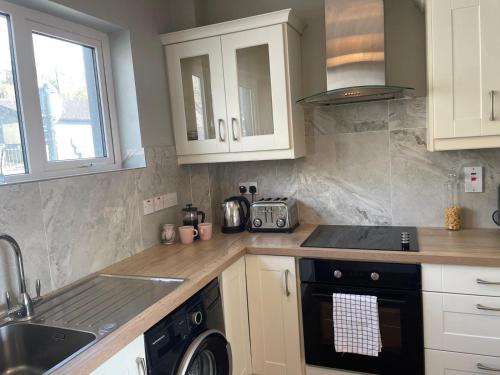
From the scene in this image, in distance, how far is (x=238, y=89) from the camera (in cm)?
220

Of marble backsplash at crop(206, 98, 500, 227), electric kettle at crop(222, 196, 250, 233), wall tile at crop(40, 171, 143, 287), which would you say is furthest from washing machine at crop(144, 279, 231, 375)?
marble backsplash at crop(206, 98, 500, 227)

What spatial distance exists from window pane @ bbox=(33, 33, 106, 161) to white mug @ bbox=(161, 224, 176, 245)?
1.74 ft

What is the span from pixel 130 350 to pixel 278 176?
1.52 meters

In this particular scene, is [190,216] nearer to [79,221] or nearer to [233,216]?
[233,216]

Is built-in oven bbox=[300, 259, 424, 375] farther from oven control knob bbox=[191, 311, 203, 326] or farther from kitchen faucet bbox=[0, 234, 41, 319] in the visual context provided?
kitchen faucet bbox=[0, 234, 41, 319]

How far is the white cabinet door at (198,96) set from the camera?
2236 millimetres

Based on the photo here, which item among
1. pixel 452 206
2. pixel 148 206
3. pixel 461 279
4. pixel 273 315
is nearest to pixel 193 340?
pixel 273 315

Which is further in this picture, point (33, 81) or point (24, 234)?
Result: point (33, 81)

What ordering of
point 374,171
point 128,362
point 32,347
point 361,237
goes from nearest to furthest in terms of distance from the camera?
point 128,362
point 32,347
point 361,237
point 374,171

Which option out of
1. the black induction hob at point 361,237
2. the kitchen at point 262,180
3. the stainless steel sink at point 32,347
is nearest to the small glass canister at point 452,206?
the kitchen at point 262,180

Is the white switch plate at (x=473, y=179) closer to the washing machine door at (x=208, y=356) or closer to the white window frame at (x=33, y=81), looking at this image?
the washing machine door at (x=208, y=356)

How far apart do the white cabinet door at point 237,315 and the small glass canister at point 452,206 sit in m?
1.13

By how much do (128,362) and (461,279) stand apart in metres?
1.39

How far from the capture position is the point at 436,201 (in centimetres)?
218
